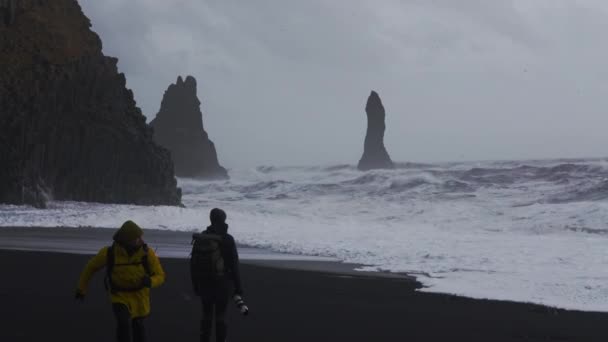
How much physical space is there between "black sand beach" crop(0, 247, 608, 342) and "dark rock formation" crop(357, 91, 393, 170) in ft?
314

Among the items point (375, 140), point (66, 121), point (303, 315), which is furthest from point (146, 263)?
point (375, 140)

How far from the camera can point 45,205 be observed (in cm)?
2952

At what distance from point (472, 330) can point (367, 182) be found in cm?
4453

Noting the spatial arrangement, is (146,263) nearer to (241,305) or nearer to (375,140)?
(241,305)

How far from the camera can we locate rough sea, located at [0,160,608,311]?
1410 centimetres

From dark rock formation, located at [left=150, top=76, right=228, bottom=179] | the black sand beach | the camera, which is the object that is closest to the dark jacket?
the camera

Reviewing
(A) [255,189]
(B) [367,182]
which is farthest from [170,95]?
(B) [367,182]

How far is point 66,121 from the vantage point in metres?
32.6

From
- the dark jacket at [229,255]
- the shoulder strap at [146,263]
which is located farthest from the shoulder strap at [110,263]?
the dark jacket at [229,255]

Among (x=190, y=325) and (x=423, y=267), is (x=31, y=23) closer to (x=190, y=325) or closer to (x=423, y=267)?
(x=423, y=267)

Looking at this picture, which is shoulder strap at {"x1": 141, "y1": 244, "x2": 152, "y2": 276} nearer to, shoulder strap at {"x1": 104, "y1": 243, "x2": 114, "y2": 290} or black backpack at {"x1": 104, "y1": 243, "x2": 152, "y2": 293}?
black backpack at {"x1": 104, "y1": 243, "x2": 152, "y2": 293}

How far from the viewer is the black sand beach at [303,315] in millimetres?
8422

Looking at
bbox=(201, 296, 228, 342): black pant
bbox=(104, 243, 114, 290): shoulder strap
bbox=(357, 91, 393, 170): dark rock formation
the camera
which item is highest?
bbox=(357, 91, 393, 170): dark rock formation

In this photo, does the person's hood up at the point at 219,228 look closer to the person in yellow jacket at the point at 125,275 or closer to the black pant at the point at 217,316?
the black pant at the point at 217,316
